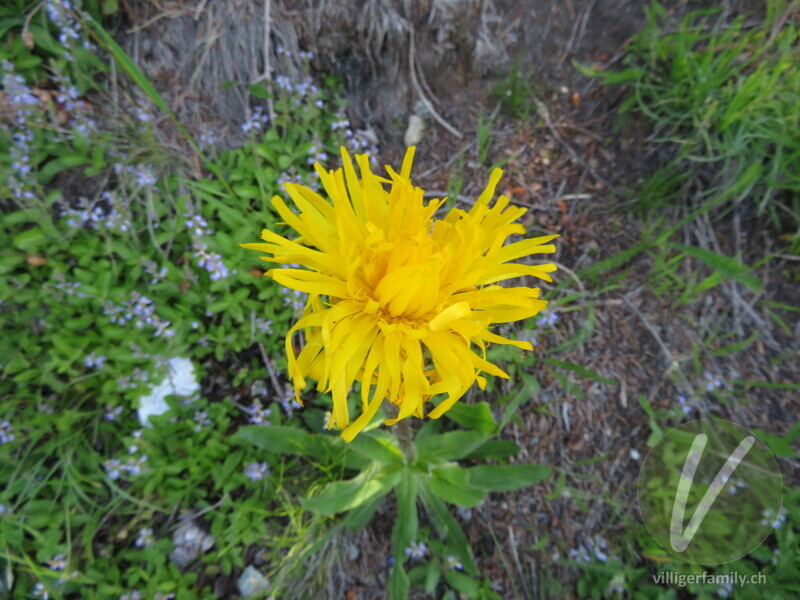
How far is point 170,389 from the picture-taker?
2783 millimetres

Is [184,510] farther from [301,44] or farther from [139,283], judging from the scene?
[301,44]

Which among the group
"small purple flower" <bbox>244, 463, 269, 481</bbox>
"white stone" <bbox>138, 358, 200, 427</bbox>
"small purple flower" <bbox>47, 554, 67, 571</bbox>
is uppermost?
"white stone" <bbox>138, 358, 200, 427</bbox>

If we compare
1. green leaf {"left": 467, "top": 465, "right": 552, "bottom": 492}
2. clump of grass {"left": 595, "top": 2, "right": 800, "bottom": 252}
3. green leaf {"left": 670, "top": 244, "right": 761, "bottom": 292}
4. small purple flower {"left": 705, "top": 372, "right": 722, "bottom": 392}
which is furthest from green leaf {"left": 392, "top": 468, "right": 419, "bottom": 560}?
clump of grass {"left": 595, "top": 2, "right": 800, "bottom": 252}

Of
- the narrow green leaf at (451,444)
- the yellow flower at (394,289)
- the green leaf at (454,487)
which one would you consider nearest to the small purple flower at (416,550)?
the green leaf at (454,487)

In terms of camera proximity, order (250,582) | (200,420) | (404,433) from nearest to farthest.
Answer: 1. (404,433)
2. (250,582)
3. (200,420)

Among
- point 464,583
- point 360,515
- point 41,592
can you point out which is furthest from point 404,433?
point 41,592

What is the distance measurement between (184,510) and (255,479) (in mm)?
516

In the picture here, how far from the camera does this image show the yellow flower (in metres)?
1.36

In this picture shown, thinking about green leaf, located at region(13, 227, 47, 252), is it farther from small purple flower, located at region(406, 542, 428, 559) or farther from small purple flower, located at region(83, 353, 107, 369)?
small purple flower, located at region(406, 542, 428, 559)

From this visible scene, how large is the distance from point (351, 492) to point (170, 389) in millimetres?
1373

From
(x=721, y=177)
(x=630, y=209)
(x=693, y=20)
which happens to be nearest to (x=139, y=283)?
(x=630, y=209)

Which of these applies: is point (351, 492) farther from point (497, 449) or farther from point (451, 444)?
point (497, 449)

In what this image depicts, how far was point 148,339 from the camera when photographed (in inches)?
108

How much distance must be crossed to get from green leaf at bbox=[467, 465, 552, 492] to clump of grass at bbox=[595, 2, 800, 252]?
6.86 ft
